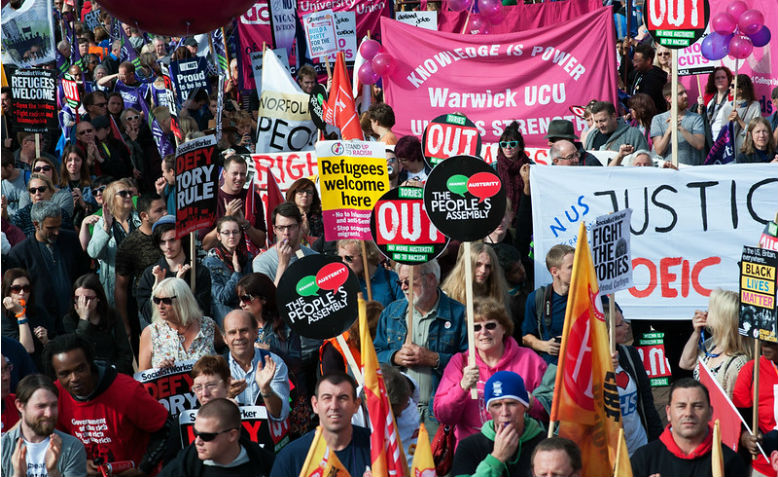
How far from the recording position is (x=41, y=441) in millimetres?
5871

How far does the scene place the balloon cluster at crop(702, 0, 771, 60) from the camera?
12977 mm

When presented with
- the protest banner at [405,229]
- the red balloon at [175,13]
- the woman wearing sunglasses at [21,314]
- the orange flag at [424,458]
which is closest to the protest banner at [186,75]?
the woman wearing sunglasses at [21,314]

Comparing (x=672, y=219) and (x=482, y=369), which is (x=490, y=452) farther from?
(x=672, y=219)

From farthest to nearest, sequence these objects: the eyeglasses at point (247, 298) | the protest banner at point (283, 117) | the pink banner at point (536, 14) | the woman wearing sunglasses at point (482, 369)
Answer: the pink banner at point (536, 14), the protest banner at point (283, 117), the eyeglasses at point (247, 298), the woman wearing sunglasses at point (482, 369)

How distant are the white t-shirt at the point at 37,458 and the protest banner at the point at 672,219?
157 inches

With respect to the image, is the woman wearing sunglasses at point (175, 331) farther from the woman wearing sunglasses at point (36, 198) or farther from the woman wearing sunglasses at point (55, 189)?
the woman wearing sunglasses at point (55, 189)

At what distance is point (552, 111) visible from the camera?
41.4 ft

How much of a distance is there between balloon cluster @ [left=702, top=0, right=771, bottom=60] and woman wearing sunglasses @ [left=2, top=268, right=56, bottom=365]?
25.8ft

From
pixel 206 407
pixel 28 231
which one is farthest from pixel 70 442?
pixel 28 231

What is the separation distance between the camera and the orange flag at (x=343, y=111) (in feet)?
36.4

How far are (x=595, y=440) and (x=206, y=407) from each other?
1818 millimetres

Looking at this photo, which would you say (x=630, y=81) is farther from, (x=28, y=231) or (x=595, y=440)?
(x=595, y=440)

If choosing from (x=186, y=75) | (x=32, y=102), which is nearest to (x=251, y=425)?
(x=32, y=102)

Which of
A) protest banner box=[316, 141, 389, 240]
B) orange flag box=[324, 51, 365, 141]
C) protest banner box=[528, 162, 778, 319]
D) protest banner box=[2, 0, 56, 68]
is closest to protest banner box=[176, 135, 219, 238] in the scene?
protest banner box=[316, 141, 389, 240]
